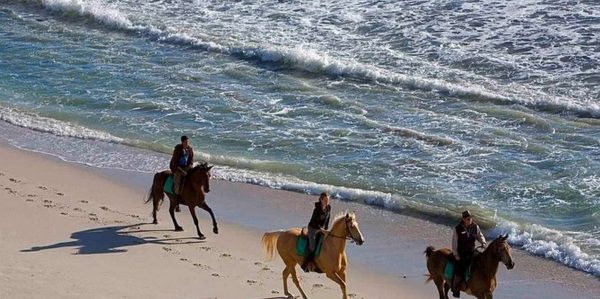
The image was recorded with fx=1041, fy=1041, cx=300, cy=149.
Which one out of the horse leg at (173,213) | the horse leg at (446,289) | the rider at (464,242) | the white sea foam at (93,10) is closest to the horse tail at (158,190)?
the horse leg at (173,213)

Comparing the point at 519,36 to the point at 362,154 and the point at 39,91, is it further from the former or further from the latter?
the point at 39,91

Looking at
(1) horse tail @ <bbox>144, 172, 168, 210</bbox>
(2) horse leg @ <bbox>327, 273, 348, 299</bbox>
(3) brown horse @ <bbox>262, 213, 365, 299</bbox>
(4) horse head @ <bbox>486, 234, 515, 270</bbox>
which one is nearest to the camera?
(4) horse head @ <bbox>486, 234, 515, 270</bbox>

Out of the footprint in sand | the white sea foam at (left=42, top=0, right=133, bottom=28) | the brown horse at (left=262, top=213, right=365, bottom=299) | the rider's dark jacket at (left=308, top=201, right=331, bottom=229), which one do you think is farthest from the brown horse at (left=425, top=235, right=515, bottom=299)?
→ the white sea foam at (left=42, top=0, right=133, bottom=28)

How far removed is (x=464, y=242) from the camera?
1496cm

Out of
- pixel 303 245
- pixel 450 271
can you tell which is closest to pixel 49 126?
pixel 303 245

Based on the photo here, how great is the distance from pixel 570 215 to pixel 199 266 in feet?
24.1

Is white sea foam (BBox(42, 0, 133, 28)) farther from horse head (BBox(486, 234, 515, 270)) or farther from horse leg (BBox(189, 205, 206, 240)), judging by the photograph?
horse head (BBox(486, 234, 515, 270))

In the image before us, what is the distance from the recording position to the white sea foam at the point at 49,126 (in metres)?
24.5

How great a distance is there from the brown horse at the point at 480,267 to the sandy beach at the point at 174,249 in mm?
933

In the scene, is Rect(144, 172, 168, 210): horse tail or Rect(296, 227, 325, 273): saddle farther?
Rect(144, 172, 168, 210): horse tail

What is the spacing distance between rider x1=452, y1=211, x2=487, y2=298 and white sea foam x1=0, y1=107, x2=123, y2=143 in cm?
1124

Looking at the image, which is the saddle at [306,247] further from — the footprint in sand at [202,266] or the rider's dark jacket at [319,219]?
the footprint in sand at [202,266]

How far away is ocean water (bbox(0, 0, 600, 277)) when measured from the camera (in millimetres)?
21234

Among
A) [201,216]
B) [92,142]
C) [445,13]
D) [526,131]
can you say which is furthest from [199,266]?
[445,13]
